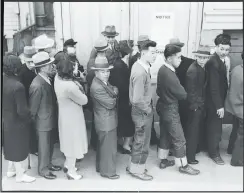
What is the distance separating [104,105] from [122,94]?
1.73 feet

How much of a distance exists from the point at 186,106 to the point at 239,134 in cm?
71

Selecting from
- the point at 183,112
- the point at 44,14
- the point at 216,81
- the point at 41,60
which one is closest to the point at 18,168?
the point at 41,60

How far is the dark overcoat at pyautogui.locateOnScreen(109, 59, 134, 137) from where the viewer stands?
4281mm

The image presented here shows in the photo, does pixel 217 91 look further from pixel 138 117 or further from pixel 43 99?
pixel 43 99

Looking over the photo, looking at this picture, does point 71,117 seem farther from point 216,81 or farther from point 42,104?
point 216,81

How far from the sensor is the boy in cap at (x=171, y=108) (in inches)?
153

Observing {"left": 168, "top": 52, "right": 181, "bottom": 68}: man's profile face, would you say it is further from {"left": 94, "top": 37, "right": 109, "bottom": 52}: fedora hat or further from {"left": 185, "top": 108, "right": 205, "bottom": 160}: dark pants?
{"left": 94, "top": 37, "right": 109, "bottom": 52}: fedora hat

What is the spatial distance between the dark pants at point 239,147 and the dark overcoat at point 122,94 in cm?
130

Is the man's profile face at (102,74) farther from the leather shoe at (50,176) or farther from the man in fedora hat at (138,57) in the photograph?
the leather shoe at (50,176)

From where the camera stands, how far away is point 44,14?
518cm

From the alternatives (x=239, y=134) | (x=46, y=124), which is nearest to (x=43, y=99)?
(x=46, y=124)

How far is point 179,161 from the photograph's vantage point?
4.21m

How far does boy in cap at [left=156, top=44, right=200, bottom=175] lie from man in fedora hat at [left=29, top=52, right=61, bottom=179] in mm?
1238

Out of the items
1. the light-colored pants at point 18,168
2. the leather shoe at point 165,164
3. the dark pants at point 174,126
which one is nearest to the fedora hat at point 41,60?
the light-colored pants at point 18,168
